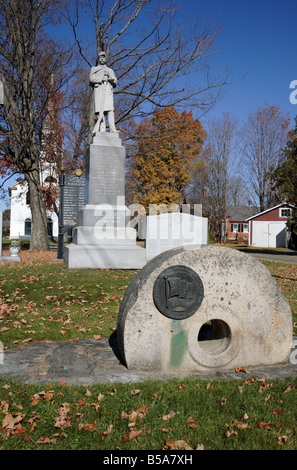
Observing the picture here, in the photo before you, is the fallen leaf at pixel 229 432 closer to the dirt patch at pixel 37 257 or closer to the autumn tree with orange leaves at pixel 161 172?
the dirt patch at pixel 37 257

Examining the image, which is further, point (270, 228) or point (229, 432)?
point (270, 228)

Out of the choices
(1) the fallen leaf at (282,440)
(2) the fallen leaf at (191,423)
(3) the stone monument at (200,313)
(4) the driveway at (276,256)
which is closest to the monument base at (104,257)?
(3) the stone monument at (200,313)

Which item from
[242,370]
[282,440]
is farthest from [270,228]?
[282,440]

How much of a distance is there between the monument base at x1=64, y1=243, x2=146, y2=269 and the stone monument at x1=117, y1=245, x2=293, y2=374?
18.5 ft

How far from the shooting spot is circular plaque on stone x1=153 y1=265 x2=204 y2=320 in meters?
3.69

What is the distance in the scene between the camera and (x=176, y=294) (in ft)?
12.1

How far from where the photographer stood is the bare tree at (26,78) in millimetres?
15430

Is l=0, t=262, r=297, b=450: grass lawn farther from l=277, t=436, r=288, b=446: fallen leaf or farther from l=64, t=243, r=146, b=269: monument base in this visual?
l=64, t=243, r=146, b=269: monument base

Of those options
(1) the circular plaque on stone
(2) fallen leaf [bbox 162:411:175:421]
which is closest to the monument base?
(1) the circular plaque on stone

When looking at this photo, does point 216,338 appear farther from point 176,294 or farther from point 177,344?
point 176,294

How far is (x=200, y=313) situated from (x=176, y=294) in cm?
34

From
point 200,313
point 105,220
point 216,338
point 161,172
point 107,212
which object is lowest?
point 216,338
